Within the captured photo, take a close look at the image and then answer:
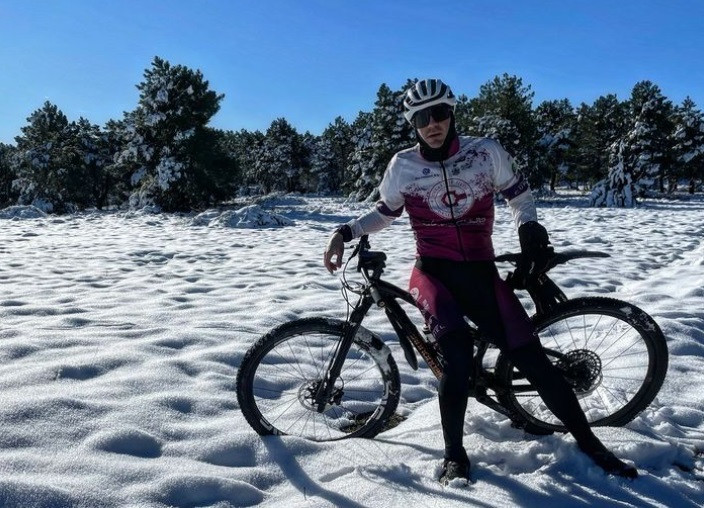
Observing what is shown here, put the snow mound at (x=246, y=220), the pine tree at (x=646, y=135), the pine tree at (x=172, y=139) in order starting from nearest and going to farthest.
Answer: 1. the snow mound at (x=246, y=220)
2. the pine tree at (x=172, y=139)
3. the pine tree at (x=646, y=135)

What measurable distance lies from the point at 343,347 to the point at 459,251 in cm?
95

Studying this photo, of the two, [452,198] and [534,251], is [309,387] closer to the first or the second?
[452,198]

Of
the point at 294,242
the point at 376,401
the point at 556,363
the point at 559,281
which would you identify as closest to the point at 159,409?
the point at 376,401

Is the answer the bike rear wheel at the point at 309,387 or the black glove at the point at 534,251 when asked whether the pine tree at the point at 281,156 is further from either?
the black glove at the point at 534,251

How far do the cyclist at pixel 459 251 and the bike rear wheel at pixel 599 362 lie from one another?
0.33 m

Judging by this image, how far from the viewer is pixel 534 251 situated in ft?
9.10

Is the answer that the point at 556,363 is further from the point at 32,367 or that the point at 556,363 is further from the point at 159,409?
the point at 32,367

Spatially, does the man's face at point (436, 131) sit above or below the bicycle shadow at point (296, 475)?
above

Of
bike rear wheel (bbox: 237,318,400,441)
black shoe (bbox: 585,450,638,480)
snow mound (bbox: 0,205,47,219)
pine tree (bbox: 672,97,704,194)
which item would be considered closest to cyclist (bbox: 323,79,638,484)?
black shoe (bbox: 585,450,638,480)

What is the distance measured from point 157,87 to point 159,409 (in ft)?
93.0

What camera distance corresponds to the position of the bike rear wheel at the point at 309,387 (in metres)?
3.00

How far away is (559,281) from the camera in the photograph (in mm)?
7074

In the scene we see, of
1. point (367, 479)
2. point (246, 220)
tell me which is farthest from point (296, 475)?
point (246, 220)

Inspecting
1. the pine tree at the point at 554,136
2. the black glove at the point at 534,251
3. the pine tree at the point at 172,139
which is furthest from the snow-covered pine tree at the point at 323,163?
the black glove at the point at 534,251
